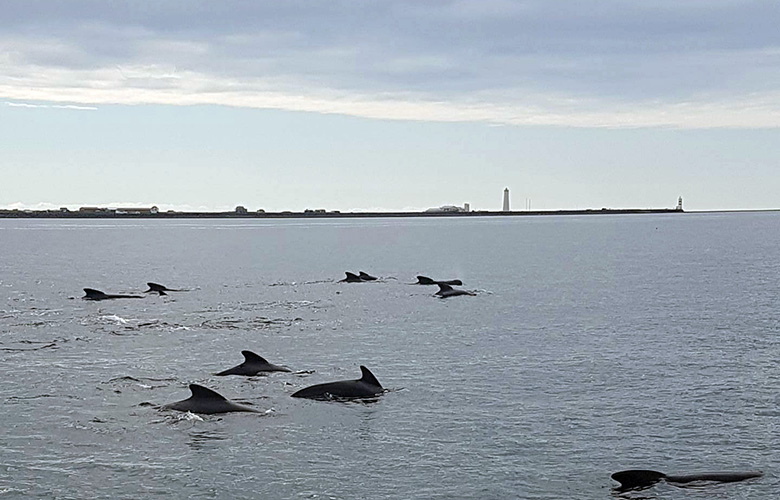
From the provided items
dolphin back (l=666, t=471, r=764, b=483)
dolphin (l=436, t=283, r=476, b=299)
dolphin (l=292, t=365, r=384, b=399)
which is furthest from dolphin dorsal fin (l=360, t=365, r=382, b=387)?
dolphin (l=436, t=283, r=476, b=299)

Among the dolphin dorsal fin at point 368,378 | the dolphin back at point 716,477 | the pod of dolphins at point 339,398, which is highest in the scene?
the dolphin dorsal fin at point 368,378

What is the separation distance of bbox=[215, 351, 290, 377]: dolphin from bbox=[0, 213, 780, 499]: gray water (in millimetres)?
451

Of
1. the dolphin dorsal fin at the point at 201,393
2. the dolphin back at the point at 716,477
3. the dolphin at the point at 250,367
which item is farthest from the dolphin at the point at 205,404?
the dolphin back at the point at 716,477

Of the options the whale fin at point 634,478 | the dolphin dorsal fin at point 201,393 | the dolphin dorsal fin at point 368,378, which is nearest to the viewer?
the whale fin at point 634,478

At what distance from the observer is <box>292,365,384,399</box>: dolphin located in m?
23.8

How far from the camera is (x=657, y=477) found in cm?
1744

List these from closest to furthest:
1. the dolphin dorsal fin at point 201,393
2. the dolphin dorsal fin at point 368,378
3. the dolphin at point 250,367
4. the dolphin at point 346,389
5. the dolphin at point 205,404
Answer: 1. the dolphin at point 205,404
2. the dolphin dorsal fin at point 201,393
3. the dolphin at point 346,389
4. the dolphin dorsal fin at point 368,378
5. the dolphin at point 250,367

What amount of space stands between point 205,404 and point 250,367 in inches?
187

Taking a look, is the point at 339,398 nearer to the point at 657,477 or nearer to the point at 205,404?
the point at 205,404

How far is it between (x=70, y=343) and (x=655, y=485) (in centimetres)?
2135

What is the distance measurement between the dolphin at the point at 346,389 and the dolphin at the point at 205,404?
199 cm

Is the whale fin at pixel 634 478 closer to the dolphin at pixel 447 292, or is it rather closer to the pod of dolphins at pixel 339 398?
the pod of dolphins at pixel 339 398

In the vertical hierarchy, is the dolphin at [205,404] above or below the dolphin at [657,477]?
above

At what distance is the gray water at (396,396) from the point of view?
17.6 metres
